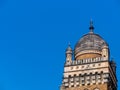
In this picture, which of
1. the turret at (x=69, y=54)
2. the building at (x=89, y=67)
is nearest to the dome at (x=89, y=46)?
the building at (x=89, y=67)

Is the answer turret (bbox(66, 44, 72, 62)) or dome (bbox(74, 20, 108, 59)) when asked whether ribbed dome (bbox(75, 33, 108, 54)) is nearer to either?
dome (bbox(74, 20, 108, 59))

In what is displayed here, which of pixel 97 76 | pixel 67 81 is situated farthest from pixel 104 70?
pixel 67 81

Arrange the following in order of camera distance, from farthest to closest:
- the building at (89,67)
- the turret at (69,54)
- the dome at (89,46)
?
the turret at (69,54) < the dome at (89,46) < the building at (89,67)

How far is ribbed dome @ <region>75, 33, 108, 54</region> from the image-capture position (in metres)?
53.7

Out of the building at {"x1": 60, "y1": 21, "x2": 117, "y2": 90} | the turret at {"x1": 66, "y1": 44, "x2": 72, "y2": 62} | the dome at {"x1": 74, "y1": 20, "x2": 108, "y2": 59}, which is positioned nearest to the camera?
the building at {"x1": 60, "y1": 21, "x2": 117, "y2": 90}

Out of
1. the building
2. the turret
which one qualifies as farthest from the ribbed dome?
the turret

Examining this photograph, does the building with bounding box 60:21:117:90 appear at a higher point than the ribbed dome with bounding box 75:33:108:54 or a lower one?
lower

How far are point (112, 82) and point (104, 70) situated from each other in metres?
2.05

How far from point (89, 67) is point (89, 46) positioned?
114 inches

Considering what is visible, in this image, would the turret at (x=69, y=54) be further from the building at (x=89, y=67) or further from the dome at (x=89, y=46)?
the dome at (x=89, y=46)

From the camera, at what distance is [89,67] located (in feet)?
171

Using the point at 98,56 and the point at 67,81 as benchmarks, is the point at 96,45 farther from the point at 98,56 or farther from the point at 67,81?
the point at 67,81

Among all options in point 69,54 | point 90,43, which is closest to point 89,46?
point 90,43

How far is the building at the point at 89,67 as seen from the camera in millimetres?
50938
